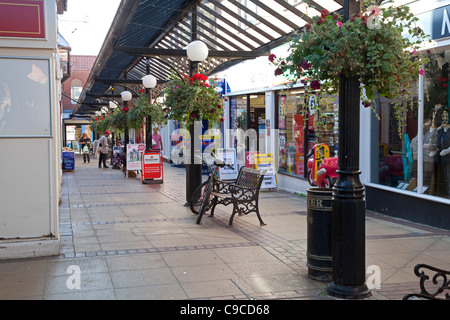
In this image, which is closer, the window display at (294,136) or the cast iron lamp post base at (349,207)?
the cast iron lamp post base at (349,207)

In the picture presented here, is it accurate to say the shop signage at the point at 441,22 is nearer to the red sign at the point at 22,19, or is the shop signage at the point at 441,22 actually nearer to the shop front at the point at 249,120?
the red sign at the point at 22,19

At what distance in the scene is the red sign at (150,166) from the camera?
15.0 meters

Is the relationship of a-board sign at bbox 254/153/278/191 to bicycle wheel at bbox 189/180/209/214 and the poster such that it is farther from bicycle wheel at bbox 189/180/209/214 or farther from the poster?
the poster

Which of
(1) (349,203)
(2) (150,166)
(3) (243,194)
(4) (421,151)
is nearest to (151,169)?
(2) (150,166)

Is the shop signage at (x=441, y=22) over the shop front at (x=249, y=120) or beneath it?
over

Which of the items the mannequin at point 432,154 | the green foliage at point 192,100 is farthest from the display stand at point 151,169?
the mannequin at point 432,154

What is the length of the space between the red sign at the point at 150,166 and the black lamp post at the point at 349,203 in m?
10.9

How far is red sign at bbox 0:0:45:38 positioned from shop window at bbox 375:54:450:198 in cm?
517

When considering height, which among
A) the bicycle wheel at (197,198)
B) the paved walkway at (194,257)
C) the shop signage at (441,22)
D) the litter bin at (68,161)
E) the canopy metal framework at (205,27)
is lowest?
the paved walkway at (194,257)

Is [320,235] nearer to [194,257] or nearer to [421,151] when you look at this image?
[194,257]

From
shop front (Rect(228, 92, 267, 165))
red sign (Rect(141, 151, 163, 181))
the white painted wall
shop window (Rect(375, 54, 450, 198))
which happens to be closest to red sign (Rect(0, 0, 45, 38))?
the white painted wall
